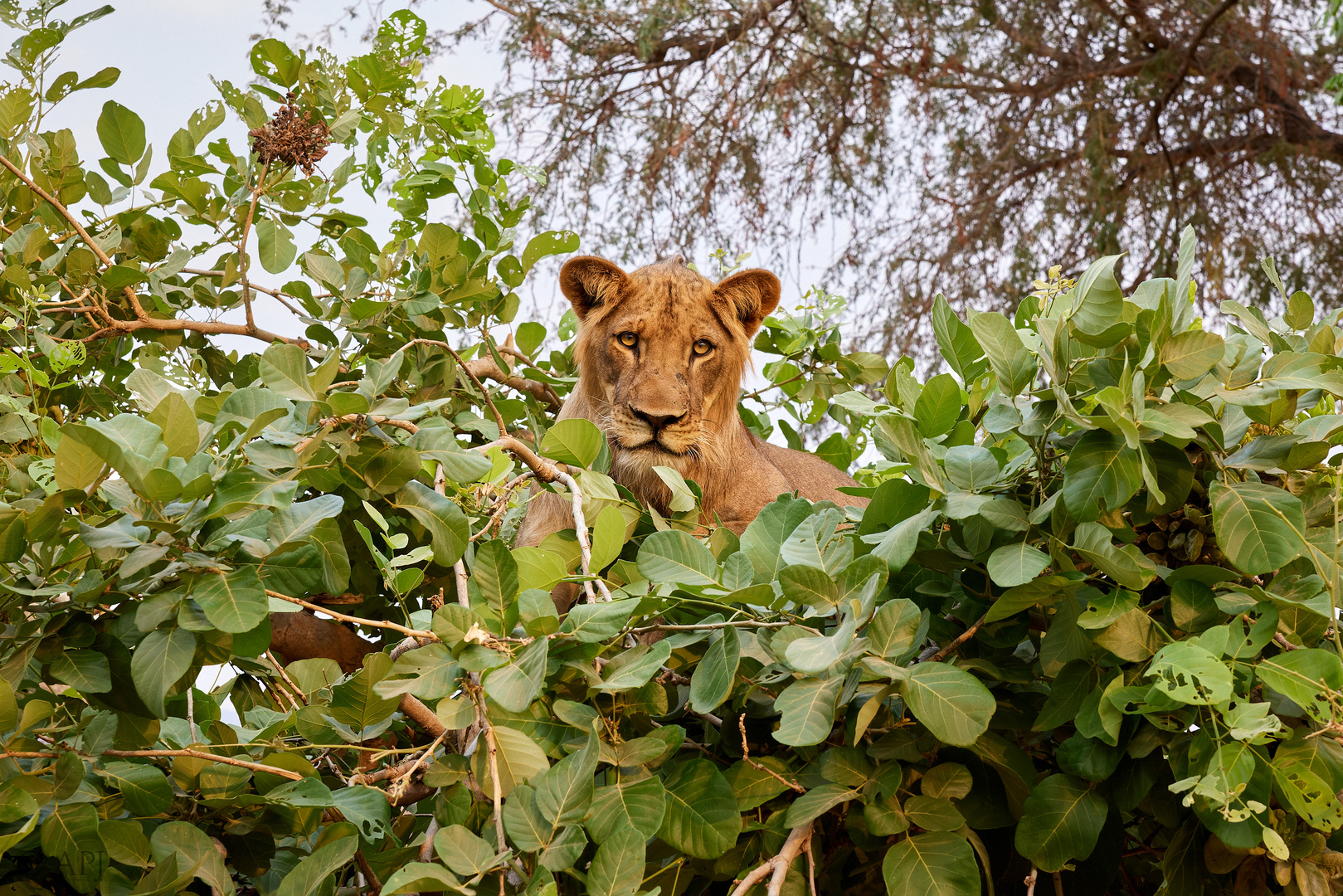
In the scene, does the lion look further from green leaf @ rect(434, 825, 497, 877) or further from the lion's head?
green leaf @ rect(434, 825, 497, 877)

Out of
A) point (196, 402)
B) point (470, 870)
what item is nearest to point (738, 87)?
point (196, 402)

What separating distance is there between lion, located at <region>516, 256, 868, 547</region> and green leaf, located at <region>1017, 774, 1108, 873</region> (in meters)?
1.76

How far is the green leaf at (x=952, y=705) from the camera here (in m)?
1.18

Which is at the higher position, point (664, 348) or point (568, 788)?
point (664, 348)

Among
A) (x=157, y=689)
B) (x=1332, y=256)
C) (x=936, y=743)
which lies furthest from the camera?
(x=1332, y=256)

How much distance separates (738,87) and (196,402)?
22.8ft

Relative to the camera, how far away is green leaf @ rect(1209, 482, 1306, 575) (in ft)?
4.07

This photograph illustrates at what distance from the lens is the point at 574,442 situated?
5.45 feet

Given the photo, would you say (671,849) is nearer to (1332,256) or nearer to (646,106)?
(646,106)

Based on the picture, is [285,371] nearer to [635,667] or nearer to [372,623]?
[372,623]

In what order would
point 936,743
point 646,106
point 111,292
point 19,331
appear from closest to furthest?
point 936,743 → point 19,331 → point 111,292 → point 646,106

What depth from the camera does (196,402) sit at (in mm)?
1550

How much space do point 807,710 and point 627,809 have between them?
0.24 meters

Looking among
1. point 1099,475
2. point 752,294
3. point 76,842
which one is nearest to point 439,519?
point 76,842
